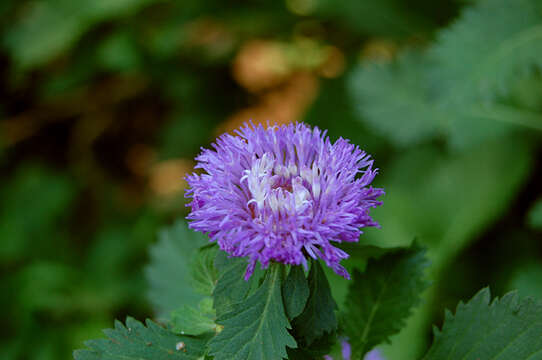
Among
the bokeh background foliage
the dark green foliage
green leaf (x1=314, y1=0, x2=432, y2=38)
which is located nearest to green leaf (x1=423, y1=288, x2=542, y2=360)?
the bokeh background foliage

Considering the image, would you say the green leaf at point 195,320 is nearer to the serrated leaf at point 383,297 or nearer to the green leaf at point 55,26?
the serrated leaf at point 383,297

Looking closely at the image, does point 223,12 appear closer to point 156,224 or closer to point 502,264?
point 156,224

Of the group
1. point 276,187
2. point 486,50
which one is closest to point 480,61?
point 486,50

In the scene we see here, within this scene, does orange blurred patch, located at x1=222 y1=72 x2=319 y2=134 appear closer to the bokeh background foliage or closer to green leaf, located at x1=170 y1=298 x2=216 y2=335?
the bokeh background foliage

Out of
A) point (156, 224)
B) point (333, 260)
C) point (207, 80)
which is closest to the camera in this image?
point (333, 260)

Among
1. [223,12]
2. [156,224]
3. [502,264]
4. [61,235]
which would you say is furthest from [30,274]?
[502,264]

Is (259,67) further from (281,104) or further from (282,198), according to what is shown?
(282,198)
